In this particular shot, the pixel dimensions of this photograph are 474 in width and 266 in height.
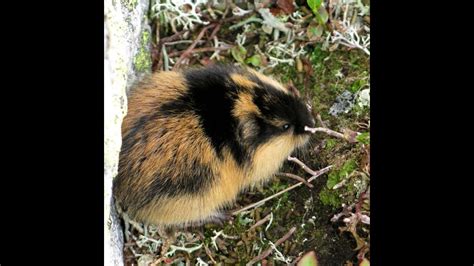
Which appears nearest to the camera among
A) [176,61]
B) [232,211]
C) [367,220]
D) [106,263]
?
[106,263]

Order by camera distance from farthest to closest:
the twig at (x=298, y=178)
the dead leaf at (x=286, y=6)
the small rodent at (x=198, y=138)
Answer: the dead leaf at (x=286, y=6) → the twig at (x=298, y=178) → the small rodent at (x=198, y=138)

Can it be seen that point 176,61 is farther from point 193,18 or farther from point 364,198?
point 364,198

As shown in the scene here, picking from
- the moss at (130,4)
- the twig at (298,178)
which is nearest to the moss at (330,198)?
the twig at (298,178)

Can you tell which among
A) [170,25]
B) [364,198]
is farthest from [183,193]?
[170,25]

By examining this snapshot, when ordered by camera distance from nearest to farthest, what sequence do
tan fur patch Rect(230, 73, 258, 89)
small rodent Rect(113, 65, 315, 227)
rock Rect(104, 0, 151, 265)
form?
rock Rect(104, 0, 151, 265)
small rodent Rect(113, 65, 315, 227)
tan fur patch Rect(230, 73, 258, 89)

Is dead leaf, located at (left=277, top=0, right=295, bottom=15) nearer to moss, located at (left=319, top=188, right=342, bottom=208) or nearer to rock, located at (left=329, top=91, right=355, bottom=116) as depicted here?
rock, located at (left=329, top=91, right=355, bottom=116)

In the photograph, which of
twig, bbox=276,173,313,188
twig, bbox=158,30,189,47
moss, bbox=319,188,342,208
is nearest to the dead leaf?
twig, bbox=158,30,189,47

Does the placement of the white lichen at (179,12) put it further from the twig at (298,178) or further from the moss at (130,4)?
the twig at (298,178)
